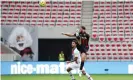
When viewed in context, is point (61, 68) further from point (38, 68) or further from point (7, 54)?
point (7, 54)

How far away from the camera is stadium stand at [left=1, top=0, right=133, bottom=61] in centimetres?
3072

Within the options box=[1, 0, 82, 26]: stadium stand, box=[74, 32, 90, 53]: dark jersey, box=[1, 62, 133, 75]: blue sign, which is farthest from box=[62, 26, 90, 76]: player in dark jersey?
box=[1, 0, 82, 26]: stadium stand

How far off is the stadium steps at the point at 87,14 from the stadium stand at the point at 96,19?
0.08 meters

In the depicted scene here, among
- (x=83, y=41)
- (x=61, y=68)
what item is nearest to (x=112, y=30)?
(x=61, y=68)

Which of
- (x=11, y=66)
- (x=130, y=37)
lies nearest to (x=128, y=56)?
(x=130, y=37)

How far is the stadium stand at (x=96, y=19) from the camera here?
101 ft

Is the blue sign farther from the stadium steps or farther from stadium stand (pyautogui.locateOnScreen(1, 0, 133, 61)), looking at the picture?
the stadium steps

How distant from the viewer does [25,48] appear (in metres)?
31.2

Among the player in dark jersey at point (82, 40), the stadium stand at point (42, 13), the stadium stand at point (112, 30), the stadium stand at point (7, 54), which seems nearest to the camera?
the player in dark jersey at point (82, 40)

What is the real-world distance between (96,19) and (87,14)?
85 cm

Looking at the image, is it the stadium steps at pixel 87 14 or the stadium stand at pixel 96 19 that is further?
the stadium steps at pixel 87 14

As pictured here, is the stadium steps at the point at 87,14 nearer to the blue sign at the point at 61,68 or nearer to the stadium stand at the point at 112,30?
the stadium stand at the point at 112,30

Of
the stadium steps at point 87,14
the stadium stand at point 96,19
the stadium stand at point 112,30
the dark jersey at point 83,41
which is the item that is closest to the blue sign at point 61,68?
the stadium stand at point 112,30

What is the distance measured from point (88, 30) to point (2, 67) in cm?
818
